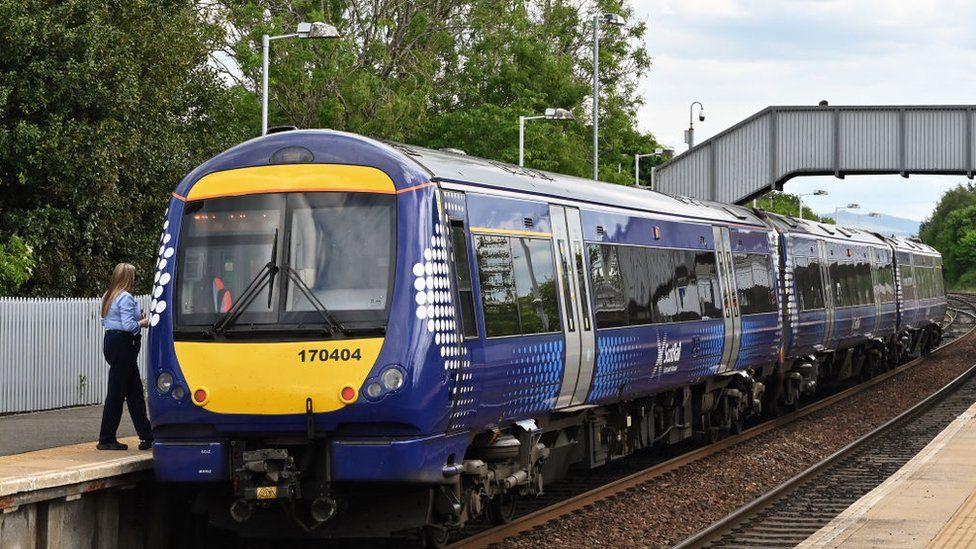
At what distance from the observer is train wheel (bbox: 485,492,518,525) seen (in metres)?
12.6

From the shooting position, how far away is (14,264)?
81.4 ft

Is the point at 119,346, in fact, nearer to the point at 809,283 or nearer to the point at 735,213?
the point at 735,213

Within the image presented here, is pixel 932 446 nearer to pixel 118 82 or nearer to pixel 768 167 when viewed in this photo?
pixel 118 82

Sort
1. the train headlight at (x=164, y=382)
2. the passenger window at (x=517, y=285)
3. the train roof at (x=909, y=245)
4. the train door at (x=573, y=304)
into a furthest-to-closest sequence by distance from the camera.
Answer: the train roof at (x=909, y=245), the train door at (x=573, y=304), the passenger window at (x=517, y=285), the train headlight at (x=164, y=382)

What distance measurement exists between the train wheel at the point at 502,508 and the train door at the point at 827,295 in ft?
47.4

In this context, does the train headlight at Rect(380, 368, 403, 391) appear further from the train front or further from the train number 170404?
the train number 170404

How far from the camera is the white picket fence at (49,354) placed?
19.6 m

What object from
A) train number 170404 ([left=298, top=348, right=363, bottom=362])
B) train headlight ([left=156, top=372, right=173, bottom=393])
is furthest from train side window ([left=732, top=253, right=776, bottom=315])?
train headlight ([left=156, top=372, right=173, bottom=393])

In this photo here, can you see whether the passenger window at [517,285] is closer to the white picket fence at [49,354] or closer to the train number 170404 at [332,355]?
the train number 170404 at [332,355]

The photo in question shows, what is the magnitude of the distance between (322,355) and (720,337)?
31.6 ft

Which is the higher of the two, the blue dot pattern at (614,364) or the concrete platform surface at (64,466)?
the blue dot pattern at (614,364)

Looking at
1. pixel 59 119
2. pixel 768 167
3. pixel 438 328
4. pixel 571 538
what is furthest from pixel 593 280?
pixel 768 167

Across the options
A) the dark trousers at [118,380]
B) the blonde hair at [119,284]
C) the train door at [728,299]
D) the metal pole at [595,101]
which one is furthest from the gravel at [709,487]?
the metal pole at [595,101]

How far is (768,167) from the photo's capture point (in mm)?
41875
